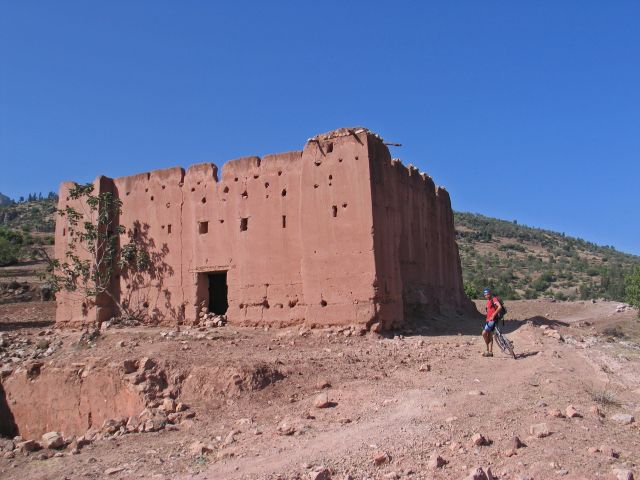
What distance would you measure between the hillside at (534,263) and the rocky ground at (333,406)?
21.8 m

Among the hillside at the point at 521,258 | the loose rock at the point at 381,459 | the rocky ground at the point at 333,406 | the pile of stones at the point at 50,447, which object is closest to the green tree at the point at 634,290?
the hillside at the point at 521,258

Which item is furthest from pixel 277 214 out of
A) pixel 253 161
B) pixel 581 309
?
pixel 581 309

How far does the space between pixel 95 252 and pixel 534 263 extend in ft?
153

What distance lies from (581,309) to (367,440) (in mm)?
27309

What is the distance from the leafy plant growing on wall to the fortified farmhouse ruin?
298 millimetres

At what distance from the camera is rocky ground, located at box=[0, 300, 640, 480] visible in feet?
18.5

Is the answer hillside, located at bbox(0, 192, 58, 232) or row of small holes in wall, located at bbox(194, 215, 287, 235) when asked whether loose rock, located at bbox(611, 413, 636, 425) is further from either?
hillside, located at bbox(0, 192, 58, 232)

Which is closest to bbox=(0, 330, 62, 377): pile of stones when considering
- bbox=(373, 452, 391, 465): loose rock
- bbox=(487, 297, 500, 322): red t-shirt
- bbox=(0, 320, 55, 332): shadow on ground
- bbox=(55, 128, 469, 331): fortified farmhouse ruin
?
bbox=(55, 128, 469, 331): fortified farmhouse ruin

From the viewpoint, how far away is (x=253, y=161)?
15148mm

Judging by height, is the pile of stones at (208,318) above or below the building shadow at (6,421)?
above

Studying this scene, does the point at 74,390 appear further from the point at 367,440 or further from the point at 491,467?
the point at 491,467

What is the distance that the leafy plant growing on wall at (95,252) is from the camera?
1684 cm

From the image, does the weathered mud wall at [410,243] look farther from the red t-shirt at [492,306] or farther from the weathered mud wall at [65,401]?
the weathered mud wall at [65,401]

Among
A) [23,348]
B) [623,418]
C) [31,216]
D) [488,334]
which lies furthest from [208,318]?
[31,216]
